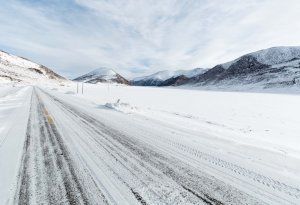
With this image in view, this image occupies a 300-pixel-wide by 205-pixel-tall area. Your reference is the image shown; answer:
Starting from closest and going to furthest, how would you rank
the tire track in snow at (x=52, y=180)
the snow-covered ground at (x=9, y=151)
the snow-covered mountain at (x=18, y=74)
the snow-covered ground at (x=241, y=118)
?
the tire track in snow at (x=52, y=180) → the snow-covered ground at (x=9, y=151) → the snow-covered ground at (x=241, y=118) → the snow-covered mountain at (x=18, y=74)

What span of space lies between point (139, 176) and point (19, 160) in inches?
109

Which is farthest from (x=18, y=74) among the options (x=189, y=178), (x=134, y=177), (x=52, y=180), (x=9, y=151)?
(x=189, y=178)

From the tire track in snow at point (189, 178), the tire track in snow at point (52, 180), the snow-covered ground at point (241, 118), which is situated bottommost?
the snow-covered ground at point (241, 118)

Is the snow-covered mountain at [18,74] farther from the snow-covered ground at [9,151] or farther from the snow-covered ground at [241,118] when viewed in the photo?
the snow-covered ground at [9,151]

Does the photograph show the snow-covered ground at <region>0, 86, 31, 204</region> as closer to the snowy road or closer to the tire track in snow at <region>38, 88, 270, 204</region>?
the snowy road

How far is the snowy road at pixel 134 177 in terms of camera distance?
3225mm

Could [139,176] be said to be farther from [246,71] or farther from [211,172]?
[246,71]

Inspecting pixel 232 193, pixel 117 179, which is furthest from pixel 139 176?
pixel 232 193

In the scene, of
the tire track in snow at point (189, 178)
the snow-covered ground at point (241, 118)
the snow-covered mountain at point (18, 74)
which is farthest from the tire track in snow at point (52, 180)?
the snow-covered mountain at point (18, 74)

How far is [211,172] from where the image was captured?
4.25 m

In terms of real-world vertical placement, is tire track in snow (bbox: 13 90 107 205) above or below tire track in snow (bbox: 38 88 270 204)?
below

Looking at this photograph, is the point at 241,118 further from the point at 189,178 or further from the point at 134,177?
the point at 134,177

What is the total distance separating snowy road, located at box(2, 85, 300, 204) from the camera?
322 centimetres

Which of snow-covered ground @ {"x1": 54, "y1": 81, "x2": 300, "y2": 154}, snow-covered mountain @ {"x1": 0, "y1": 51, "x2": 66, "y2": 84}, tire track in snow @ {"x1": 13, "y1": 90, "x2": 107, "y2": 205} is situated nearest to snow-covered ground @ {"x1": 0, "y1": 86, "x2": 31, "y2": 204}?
tire track in snow @ {"x1": 13, "y1": 90, "x2": 107, "y2": 205}
